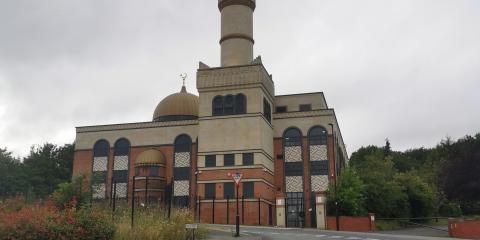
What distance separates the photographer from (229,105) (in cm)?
5603

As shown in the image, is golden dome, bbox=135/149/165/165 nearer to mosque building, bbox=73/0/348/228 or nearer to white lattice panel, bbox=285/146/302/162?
mosque building, bbox=73/0/348/228

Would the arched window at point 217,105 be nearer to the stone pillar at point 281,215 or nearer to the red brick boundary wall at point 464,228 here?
the stone pillar at point 281,215

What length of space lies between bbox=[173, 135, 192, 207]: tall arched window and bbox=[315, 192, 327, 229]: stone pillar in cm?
1612

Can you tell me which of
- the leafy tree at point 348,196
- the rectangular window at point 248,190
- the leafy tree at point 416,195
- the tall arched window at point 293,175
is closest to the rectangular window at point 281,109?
the tall arched window at point 293,175

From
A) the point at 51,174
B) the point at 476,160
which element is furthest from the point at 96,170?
the point at 476,160

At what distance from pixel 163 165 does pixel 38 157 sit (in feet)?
83.5

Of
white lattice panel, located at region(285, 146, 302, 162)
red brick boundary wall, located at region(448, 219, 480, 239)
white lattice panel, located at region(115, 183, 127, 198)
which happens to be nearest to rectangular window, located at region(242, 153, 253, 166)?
white lattice panel, located at region(285, 146, 302, 162)

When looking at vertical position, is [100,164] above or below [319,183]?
above

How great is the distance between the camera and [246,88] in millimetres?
55781

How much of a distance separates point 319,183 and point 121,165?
2336cm

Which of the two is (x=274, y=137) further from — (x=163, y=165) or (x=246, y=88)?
(x=163, y=165)

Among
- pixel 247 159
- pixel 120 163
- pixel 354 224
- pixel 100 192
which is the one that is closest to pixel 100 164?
pixel 120 163

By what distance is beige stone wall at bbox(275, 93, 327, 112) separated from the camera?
62688 millimetres

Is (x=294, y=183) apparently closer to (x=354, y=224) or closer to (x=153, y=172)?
(x=354, y=224)
